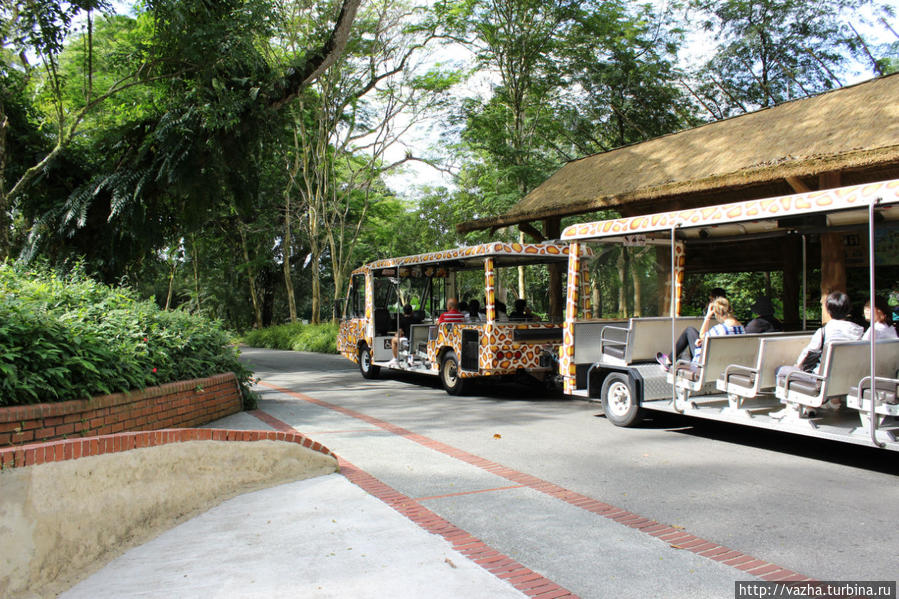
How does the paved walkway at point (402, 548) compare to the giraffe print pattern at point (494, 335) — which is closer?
the paved walkway at point (402, 548)

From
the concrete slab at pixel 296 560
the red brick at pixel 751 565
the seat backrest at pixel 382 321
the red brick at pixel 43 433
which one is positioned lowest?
the red brick at pixel 751 565

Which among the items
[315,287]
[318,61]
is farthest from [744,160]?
[315,287]

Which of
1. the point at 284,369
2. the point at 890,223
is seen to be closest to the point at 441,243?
the point at 284,369

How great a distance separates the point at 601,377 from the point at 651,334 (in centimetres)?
95

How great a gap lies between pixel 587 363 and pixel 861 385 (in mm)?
4116

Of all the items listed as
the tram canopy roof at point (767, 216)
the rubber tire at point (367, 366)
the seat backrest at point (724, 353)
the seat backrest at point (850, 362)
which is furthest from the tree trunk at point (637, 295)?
the rubber tire at point (367, 366)

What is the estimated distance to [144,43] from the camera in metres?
15.8

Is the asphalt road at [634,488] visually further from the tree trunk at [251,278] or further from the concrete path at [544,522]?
the tree trunk at [251,278]

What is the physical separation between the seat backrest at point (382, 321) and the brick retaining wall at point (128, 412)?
17.4ft

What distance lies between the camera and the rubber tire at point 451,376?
40.7 feet

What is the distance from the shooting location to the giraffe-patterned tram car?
11.6m

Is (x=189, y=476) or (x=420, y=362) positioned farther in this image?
(x=420, y=362)

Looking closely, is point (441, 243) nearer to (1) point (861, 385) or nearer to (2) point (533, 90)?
(2) point (533, 90)

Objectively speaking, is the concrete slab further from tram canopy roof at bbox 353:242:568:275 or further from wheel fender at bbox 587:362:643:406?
tram canopy roof at bbox 353:242:568:275
